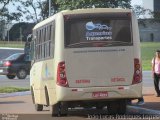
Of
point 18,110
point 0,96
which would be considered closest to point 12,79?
point 0,96

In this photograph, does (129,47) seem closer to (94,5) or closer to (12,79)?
(94,5)

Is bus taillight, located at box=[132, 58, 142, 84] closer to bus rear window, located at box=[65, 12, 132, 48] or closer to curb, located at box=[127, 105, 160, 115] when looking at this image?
bus rear window, located at box=[65, 12, 132, 48]

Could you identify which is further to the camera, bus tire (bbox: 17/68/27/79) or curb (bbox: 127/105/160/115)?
bus tire (bbox: 17/68/27/79)

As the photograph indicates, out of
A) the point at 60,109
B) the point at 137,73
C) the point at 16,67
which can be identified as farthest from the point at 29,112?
the point at 16,67

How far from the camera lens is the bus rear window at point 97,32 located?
16422 mm

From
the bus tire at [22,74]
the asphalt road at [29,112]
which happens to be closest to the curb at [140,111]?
the asphalt road at [29,112]

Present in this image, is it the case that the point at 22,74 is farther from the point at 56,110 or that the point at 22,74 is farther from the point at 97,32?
the point at 97,32

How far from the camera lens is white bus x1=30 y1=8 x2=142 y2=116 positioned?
16156 mm

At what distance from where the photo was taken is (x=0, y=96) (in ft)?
87.5

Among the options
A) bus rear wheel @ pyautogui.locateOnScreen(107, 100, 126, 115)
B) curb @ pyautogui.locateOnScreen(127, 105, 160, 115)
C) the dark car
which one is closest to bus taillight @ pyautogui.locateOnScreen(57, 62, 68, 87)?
bus rear wheel @ pyautogui.locateOnScreen(107, 100, 126, 115)

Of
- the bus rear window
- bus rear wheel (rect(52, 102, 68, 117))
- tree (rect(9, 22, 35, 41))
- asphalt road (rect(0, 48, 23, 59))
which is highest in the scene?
tree (rect(9, 22, 35, 41))

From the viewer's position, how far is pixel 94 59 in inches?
641

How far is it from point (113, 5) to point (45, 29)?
23.0ft

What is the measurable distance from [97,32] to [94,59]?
78 cm
